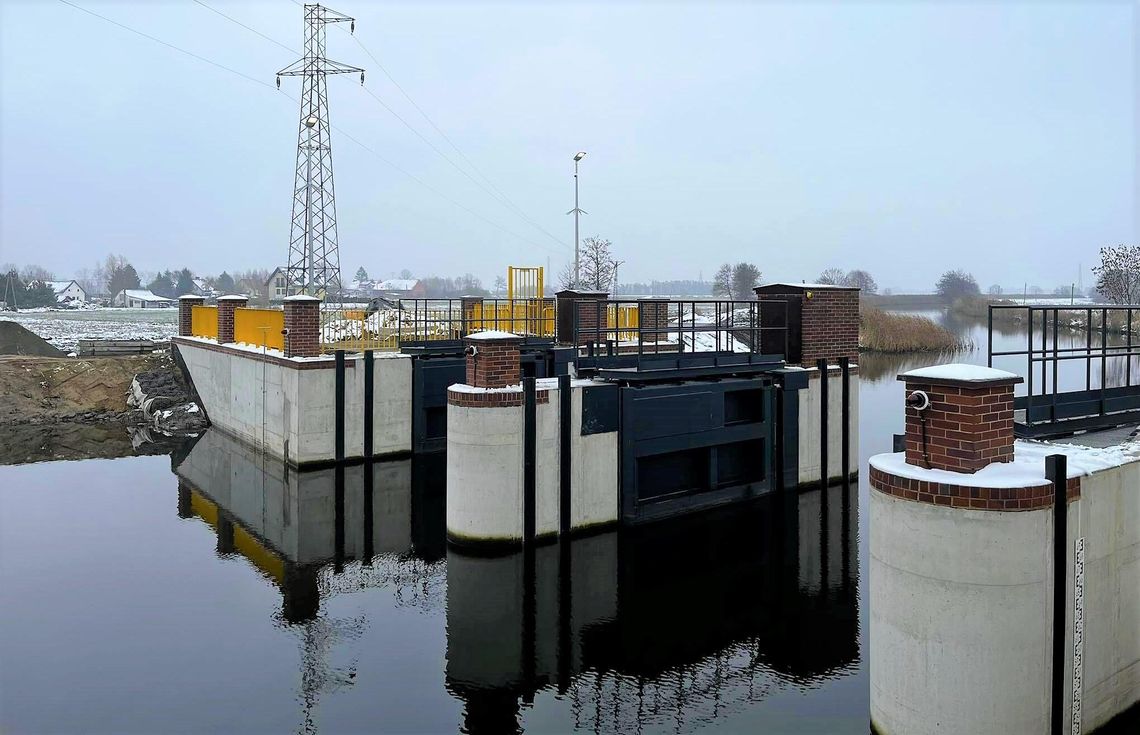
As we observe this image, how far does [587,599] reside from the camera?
33.3 feet

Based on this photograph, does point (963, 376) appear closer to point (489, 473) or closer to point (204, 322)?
point (489, 473)

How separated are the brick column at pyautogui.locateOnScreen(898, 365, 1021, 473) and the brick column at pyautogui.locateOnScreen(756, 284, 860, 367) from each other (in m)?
9.43

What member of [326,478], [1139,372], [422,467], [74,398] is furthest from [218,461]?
[1139,372]

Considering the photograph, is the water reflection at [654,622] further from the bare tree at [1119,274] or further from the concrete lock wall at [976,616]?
the bare tree at [1119,274]

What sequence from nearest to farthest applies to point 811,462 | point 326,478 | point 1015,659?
point 1015,659 → point 811,462 → point 326,478

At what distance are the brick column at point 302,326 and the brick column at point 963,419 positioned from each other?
14.2 metres

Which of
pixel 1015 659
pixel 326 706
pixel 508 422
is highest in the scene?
pixel 508 422

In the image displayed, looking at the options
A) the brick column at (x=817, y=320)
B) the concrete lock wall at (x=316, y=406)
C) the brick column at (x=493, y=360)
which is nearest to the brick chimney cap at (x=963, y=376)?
the brick column at (x=493, y=360)

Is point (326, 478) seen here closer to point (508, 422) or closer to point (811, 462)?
point (508, 422)

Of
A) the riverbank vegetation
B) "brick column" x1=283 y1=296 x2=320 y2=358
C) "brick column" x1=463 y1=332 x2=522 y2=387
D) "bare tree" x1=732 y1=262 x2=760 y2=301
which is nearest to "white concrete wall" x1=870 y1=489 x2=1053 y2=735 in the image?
"brick column" x1=463 y1=332 x2=522 y2=387

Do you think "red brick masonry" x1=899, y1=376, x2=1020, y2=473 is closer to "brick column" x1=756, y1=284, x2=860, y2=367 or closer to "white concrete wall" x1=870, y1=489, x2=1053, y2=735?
"white concrete wall" x1=870, y1=489, x2=1053, y2=735

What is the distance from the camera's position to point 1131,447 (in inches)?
290

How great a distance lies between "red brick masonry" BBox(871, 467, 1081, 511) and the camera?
5840 mm

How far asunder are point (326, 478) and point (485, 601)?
8.28 metres
